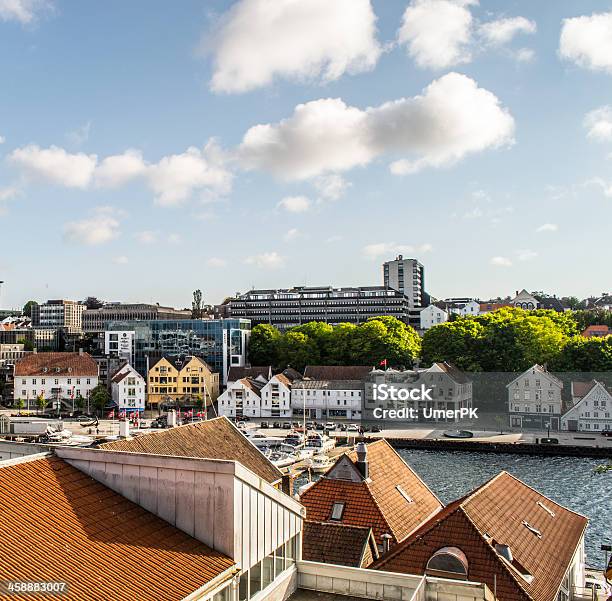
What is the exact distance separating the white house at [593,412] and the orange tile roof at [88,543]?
7280 centimetres

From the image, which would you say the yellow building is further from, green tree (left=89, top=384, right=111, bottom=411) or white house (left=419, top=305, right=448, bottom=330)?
white house (left=419, top=305, right=448, bottom=330)

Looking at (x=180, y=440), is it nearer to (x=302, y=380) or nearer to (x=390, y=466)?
(x=390, y=466)

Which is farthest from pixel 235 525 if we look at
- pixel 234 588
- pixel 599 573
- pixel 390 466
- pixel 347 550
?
pixel 599 573

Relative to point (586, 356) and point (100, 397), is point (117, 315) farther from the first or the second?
point (586, 356)

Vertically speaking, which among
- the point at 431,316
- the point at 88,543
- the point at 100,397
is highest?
the point at 431,316

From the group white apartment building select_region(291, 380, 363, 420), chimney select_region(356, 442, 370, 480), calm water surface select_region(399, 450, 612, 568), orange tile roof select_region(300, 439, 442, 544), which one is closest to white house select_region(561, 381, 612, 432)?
calm water surface select_region(399, 450, 612, 568)

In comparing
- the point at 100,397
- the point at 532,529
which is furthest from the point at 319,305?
the point at 532,529

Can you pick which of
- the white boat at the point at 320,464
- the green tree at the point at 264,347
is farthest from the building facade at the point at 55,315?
the white boat at the point at 320,464

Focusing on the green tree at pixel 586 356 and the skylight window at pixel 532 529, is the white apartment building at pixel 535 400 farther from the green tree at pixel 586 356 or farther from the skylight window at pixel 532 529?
the skylight window at pixel 532 529

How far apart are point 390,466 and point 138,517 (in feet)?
65.6

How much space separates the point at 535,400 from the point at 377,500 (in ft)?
197

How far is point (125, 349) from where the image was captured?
107938mm

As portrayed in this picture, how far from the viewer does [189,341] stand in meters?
108

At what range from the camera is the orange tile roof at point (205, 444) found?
24875 mm
